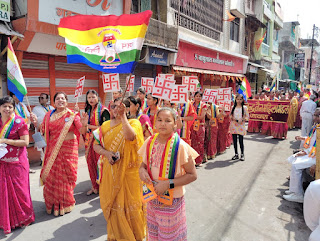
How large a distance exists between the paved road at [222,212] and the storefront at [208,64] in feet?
23.7

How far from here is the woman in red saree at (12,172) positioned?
3.29 metres

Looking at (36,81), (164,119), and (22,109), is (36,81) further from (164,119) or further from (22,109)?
(164,119)

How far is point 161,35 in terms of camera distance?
10.1 meters

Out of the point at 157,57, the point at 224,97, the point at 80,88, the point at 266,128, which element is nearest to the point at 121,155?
the point at 80,88

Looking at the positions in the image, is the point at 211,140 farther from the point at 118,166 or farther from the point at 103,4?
the point at 103,4

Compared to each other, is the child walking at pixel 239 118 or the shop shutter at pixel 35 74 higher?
the shop shutter at pixel 35 74

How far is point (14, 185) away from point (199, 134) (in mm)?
4243

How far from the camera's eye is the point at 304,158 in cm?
453

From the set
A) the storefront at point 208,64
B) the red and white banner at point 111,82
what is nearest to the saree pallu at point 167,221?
the red and white banner at point 111,82

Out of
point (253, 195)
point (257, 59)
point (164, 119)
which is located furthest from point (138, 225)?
point (257, 59)

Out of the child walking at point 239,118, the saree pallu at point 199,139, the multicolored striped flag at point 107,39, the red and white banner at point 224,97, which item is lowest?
the saree pallu at point 199,139

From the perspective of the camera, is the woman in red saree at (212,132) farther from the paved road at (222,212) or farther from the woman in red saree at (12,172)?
the woman in red saree at (12,172)

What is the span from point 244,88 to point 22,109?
7430 mm

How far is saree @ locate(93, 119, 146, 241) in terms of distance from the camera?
2.86 metres
